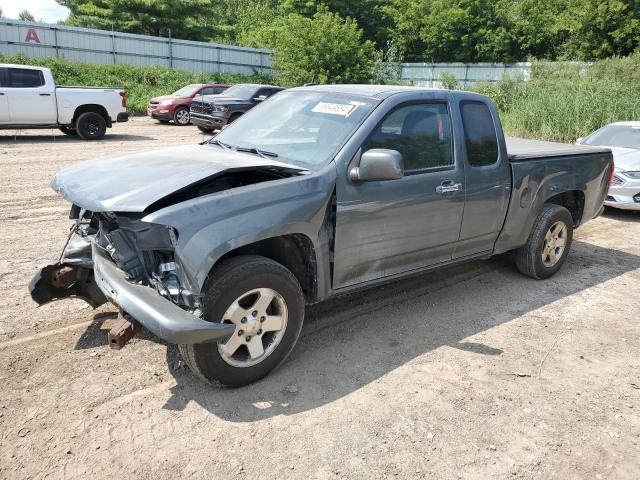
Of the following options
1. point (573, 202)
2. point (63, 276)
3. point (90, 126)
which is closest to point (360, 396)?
point (63, 276)

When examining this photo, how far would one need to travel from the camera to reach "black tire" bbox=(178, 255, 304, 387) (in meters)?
3.12

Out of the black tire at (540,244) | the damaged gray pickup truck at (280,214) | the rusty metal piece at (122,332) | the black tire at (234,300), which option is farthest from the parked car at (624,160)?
the rusty metal piece at (122,332)

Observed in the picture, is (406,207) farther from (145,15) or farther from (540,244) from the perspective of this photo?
(145,15)

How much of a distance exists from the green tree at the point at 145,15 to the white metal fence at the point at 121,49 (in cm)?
512

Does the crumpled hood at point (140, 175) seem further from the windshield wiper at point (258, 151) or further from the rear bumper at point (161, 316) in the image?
the rear bumper at point (161, 316)

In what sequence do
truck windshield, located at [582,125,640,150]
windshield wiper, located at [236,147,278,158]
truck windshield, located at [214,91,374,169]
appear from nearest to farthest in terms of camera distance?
truck windshield, located at [214,91,374,169], windshield wiper, located at [236,147,278,158], truck windshield, located at [582,125,640,150]

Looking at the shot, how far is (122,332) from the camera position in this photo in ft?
10.1

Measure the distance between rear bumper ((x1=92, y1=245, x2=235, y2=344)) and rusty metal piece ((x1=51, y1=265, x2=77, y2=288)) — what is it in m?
0.69

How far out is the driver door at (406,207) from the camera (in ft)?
12.4

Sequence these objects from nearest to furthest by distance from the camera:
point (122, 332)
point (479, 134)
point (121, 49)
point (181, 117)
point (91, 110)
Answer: point (122, 332), point (479, 134), point (91, 110), point (181, 117), point (121, 49)

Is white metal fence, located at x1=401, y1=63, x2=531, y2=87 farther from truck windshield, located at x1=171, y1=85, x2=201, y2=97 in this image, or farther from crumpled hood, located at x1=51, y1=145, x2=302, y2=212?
crumpled hood, located at x1=51, y1=145, x2=302, y2=212

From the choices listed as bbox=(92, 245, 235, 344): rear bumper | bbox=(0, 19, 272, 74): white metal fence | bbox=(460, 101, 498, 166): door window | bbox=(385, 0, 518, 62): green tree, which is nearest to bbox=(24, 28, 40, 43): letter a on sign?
bbox=(0, 19, 272, 74): white metal fence

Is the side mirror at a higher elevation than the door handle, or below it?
higher

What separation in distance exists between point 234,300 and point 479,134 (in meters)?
2.73
